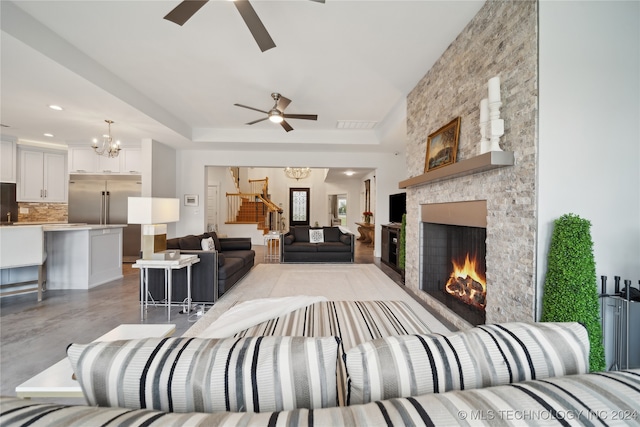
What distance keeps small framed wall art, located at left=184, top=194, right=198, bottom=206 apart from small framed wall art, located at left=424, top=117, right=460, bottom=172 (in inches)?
218

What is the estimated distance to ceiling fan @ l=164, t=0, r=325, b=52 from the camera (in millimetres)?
1980

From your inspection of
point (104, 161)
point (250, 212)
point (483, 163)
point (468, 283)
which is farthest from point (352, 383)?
point (250, 212)

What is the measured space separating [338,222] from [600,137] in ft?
37.1

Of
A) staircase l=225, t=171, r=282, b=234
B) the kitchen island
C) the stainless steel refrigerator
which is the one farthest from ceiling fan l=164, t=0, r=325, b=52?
staircase l=225, t=171, r=282, b=234

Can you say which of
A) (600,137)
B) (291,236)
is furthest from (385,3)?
(291,236)

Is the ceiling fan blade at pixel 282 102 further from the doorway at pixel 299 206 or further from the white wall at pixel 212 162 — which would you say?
the doorway at pixel 299 206

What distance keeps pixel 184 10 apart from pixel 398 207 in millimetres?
5065

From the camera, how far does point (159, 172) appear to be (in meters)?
6.04

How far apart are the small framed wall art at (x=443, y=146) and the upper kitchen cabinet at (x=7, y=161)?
801 centimetres

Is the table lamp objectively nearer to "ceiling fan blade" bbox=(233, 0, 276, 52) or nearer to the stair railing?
"ceiling fan blade" bbox=(233, 0, 276, 52)

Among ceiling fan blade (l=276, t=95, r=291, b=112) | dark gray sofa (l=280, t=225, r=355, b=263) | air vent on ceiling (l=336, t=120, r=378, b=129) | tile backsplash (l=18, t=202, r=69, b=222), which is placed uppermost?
air vent on ceiling (l=336, t=120, r=378, b=129)

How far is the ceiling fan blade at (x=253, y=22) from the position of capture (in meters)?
2.03

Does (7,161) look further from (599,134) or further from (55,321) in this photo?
(599,134)

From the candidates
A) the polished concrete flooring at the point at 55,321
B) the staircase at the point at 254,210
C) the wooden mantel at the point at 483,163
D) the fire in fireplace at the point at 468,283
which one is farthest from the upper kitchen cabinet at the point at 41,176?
the fire in fireplace at the point at 468,283
